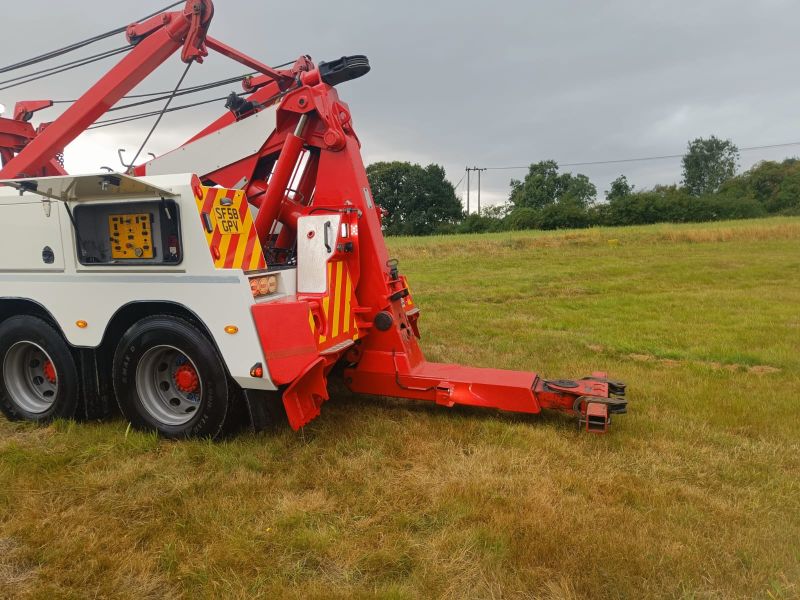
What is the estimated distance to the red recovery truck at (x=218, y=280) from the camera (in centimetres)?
364

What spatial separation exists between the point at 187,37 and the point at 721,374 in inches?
245

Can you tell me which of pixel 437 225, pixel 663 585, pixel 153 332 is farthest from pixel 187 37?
pixel 437 225

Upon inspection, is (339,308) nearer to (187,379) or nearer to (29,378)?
(187,379)

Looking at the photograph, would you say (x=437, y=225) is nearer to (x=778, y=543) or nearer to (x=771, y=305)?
(x=771, y=305)

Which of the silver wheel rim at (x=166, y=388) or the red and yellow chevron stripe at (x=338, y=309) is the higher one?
the red and yellow chevron stripe at (x=338, y=309)

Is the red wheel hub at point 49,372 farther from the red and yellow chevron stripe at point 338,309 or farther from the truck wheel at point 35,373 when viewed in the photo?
the red and yellow chevron stripe at point 338,309

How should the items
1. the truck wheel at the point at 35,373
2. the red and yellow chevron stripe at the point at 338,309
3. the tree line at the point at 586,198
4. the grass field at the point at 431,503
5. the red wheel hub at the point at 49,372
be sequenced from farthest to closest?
the tree line at the point at 586,198
the red wheel hub at the point at 49,372
the truck wheel at the point at 35,373
the red and yellow chevron stripe at the point at 338,309
the grass field at the point at 431,503

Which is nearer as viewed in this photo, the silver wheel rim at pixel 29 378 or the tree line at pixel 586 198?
the silver wheel rim at pixel 29 378

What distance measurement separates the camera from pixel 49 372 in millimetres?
4488

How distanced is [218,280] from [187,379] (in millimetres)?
869

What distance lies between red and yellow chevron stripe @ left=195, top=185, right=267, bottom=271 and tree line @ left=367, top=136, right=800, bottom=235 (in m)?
44.1

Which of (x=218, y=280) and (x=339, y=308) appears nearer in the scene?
(x=218, y=280)

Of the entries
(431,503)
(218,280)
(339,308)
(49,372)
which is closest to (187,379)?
(218,280)

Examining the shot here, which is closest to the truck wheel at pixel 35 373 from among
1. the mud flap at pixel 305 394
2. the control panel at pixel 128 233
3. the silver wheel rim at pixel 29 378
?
the silver wheel rim at pixel 29 378
